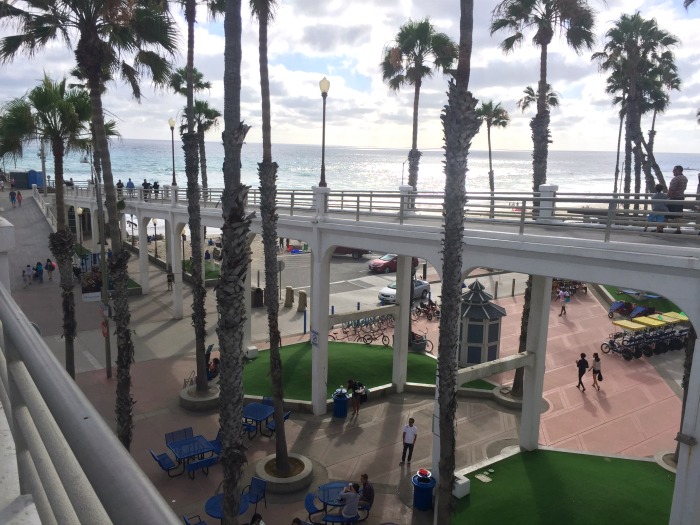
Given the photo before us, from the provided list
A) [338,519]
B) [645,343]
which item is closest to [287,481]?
[338,519]

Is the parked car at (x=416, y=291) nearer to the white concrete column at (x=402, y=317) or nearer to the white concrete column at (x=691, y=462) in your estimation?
the white concrete column at (x=402, y=317)

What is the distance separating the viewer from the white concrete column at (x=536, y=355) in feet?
41.1

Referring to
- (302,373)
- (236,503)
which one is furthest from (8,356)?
(302,373)

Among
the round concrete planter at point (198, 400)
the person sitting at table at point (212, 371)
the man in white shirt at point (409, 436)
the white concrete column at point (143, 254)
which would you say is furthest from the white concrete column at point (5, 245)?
the white concrete column at point (143, 254)

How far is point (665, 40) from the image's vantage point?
31.0 m

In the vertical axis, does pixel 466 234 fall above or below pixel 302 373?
above

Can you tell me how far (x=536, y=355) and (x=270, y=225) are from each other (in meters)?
6.99

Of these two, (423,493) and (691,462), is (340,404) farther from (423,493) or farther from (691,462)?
(691,462)

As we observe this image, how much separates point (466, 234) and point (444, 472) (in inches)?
178

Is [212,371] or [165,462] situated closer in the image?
[165,462]

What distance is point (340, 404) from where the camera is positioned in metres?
15.3

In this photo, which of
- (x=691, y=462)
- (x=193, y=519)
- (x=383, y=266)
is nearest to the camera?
(x=691, y=462)

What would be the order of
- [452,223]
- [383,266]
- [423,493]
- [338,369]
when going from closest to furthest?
1. [452,223]
2. [423,493]
3. [338,369]
4. [383,266]

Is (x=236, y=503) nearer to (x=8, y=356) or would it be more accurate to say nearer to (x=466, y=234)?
(x=466, y=234)
